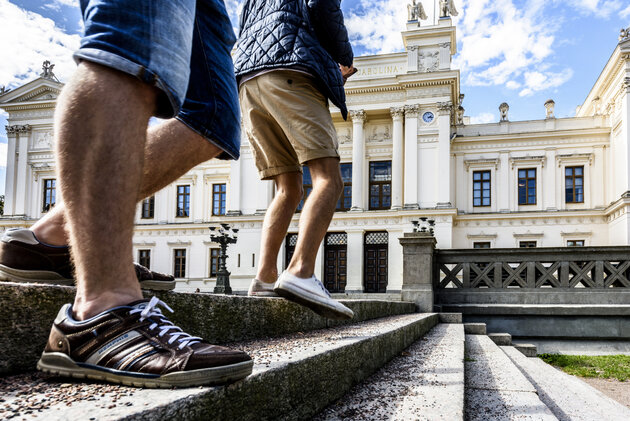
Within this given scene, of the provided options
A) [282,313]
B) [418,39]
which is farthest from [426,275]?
[418,39]

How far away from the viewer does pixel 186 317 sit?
1.70 meters

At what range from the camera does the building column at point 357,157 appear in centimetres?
2827

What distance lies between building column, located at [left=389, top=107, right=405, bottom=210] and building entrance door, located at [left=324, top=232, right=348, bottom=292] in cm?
342

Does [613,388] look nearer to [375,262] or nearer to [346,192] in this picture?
[375,262]

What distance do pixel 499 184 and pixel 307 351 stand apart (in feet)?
95.1

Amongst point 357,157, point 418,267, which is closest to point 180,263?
point 357,157

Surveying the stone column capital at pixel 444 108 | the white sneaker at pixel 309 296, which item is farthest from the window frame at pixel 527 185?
the white sneaker at pixel 309 296

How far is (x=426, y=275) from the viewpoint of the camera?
28.9 ft

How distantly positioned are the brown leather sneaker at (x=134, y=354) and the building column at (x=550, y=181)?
29305 mm

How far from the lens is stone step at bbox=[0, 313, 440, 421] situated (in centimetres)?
83

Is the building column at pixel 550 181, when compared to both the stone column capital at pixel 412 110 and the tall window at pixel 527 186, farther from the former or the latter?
the stone column capital at pixel 412 110

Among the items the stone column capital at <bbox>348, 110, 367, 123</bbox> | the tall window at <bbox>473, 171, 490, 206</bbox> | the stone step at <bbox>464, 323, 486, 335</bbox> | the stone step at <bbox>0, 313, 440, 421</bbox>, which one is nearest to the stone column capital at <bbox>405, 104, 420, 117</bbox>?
the stone column capital at <bbox>348, 110, 367, 123</bbox>

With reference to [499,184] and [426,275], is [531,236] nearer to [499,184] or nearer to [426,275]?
[499,184]

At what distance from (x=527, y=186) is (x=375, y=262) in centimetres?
916
